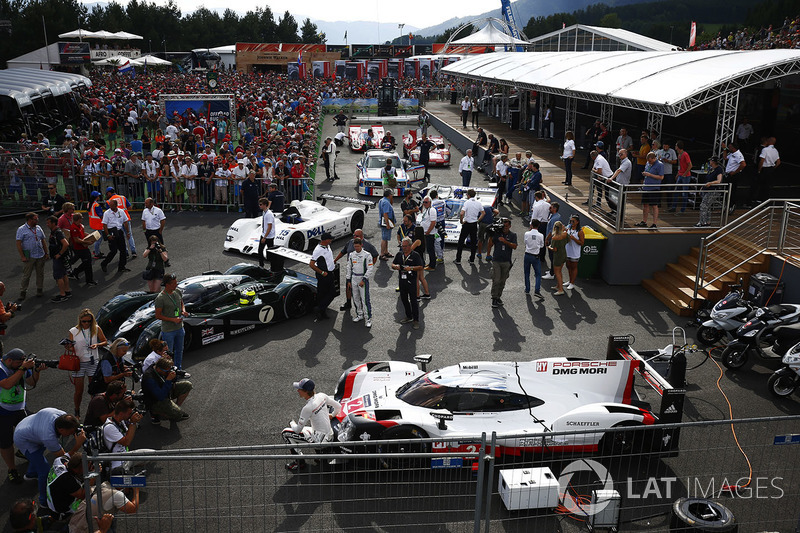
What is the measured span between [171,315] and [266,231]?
5.54m

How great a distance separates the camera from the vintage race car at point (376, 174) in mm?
23344

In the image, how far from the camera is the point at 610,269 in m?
14.5

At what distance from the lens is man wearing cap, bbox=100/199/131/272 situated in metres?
14.9

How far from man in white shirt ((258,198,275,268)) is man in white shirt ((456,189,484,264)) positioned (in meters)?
4.67

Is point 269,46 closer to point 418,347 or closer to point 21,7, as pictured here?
point 21,7

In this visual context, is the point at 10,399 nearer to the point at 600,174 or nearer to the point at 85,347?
the point at 85,347

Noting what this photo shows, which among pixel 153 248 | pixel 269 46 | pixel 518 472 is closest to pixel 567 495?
pixel 518 472

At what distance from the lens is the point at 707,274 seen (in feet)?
43.9

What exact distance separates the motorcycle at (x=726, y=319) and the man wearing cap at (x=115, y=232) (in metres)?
12.7

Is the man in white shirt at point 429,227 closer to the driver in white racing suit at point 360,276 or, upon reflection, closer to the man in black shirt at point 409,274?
the man in black shirt at point 409,274

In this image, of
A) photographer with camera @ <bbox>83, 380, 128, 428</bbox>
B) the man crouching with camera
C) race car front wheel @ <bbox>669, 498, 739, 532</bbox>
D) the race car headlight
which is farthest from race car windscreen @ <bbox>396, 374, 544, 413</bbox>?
photographer with camera @ <bbox>83, 380, 128, 428</bbox>

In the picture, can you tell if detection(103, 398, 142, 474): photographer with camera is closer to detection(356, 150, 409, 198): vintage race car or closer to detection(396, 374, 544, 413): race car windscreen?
detection(396, 374, 544, 413): race car windscreen

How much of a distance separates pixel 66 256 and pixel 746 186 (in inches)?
696

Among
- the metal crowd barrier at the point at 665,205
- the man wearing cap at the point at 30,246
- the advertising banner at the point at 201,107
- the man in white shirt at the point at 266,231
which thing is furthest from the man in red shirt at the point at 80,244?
the advertising banner at the point at 201,107
